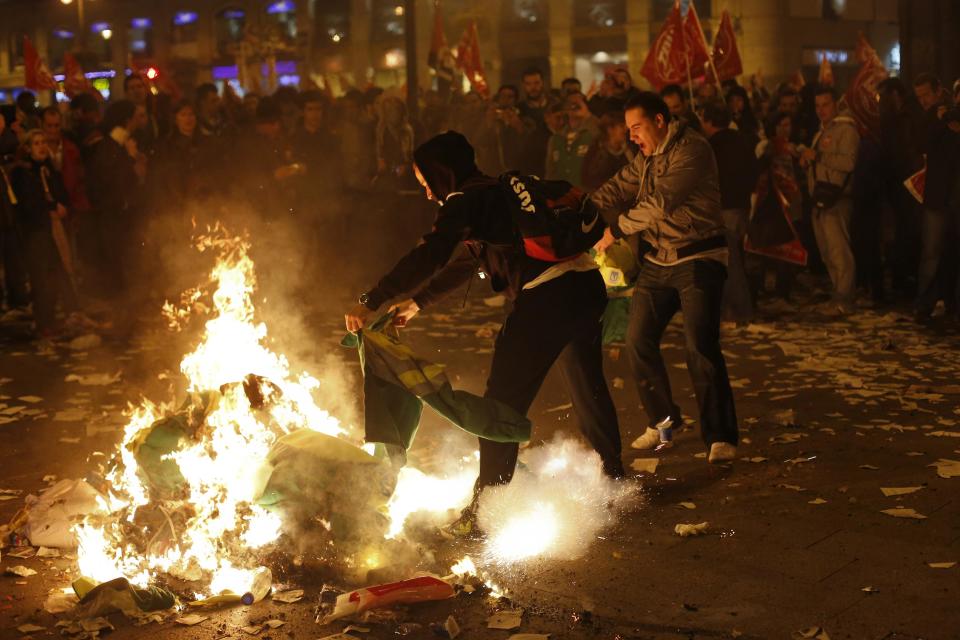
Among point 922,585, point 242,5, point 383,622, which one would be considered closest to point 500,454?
point 383,622

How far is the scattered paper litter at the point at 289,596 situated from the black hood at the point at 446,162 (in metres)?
2.01

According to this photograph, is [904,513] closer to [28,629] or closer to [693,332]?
[693,332]

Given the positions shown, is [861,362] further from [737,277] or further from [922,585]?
[922,585]

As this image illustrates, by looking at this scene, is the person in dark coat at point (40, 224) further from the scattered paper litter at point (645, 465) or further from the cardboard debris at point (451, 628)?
the cardboard debris at point (451, 628)

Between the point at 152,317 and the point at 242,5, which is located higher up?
the point at 242,5

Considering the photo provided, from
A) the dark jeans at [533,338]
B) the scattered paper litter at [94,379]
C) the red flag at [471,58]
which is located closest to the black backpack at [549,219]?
the dark jeans at [533,338]

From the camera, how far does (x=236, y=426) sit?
5.94 metres

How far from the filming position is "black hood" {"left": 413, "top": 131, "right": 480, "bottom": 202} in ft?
18.4

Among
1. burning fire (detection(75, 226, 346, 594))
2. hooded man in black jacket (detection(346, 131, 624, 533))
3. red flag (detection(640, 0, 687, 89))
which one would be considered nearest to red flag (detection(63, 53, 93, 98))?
red flag (detection(640, 0, 687, 89))

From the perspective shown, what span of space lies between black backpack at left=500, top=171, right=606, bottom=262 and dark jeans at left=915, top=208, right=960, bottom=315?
6.95 meters

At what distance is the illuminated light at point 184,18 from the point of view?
54.8 meters

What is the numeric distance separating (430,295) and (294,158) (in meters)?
8.23

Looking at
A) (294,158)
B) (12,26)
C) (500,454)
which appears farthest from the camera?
(12,26)

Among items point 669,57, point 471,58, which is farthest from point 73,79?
point 669,57
